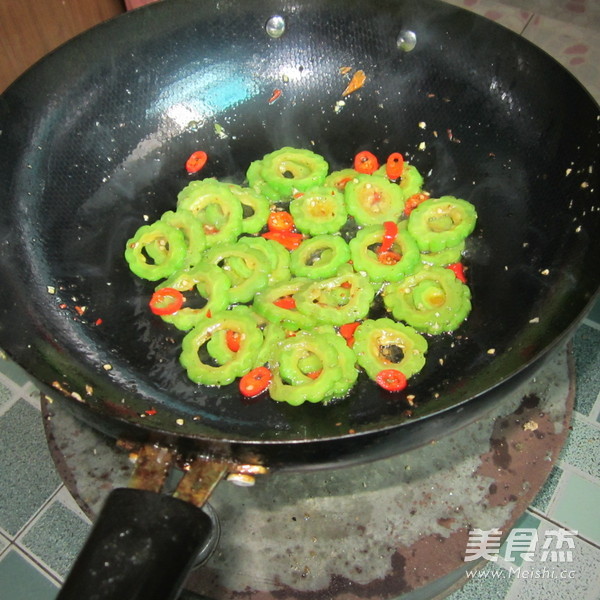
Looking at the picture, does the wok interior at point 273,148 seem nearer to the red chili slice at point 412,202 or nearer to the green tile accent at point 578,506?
the red chili slice at point 412,202

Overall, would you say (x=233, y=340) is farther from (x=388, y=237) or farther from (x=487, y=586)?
(x=487, y=586)

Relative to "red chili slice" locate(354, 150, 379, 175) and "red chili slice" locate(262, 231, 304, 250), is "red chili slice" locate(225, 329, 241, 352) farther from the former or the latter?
"red chili slice" locate(354, 150, 379, 175)

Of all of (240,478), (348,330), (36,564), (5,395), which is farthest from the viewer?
(5,395)

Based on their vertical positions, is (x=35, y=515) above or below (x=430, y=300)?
below

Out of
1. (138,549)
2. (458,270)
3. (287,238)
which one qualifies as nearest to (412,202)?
(458,270)

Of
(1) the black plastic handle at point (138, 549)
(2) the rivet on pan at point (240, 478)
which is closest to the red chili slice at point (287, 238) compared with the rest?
(2) the rivet on pan at point (240, 478)

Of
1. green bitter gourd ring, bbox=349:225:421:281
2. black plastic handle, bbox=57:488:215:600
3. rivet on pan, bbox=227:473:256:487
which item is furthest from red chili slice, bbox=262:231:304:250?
black plastic handle, bbox=57:488:215:600

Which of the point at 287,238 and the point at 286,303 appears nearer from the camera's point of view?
the point at 286,303
